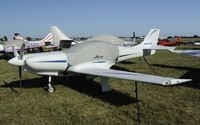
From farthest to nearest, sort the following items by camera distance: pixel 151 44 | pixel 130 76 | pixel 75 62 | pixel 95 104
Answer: pixel 151 44, pixel 75 62, pixel 95 104, pixel 130 76

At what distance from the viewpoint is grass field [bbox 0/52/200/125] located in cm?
690

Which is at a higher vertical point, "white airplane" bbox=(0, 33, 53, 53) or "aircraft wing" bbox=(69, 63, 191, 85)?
"aircraft wing" bbox=(69, 63, 191, 85)

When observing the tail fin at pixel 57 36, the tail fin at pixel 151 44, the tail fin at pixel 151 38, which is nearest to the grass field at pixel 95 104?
the tail fin at pixel 151 44

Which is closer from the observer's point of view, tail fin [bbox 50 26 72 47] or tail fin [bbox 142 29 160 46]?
tail fin [bbox 142 29 160 46]

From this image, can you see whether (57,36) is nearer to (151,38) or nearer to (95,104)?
(151,38)

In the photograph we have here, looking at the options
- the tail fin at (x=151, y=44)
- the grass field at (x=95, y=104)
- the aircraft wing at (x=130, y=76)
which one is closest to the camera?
the aircraft wing at (x=130, y=76)

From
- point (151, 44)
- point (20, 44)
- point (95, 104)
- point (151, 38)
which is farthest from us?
point (20, 44)

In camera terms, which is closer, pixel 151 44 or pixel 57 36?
pixel 151 44

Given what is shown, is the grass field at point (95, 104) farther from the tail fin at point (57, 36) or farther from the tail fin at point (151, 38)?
the tail fin at point (57, 36)

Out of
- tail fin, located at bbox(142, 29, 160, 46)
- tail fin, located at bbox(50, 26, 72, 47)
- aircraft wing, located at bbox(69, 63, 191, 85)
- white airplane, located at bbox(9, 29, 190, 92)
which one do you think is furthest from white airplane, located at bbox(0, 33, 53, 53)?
aircraft wing, located at bbox(69, 63, 191, 85)

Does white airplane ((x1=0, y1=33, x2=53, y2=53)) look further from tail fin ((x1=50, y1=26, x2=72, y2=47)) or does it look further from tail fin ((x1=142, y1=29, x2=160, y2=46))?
tail fin ((x1=142, y1=29, x2=160, y2=46))

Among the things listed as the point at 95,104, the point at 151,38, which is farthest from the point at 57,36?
the point at 95,104

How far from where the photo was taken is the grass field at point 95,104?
6.90 m

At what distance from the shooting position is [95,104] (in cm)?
838
